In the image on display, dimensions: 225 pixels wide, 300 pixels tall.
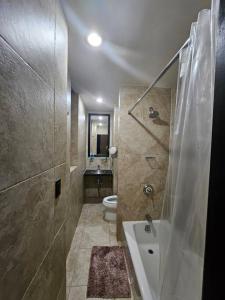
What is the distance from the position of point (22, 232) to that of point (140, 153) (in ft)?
6.32

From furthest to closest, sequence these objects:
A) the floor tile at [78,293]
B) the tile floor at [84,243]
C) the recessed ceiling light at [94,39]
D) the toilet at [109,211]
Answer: the toilet at [109,211] → the tile floor at [84,243] → the floor tile at [78,293] → the recessed ceiling light at [94,39]

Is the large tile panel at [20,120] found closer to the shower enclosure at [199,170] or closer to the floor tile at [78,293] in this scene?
the shower enclosure at [199,170]

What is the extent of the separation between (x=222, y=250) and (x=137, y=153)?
74.7 inches

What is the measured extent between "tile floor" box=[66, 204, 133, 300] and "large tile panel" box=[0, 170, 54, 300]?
3.99ft

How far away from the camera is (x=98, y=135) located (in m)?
3.95

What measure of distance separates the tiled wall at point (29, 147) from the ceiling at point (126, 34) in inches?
11.2

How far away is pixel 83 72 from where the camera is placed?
1.88 metres

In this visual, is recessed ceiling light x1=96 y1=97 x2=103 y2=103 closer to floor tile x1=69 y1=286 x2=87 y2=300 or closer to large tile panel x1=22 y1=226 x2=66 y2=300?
large tile panel x1=22 y1=226 x2=66 y2=300

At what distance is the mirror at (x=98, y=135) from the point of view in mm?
3924

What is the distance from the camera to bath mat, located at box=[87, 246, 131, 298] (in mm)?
1472

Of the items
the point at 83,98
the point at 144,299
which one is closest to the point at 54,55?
the point at 144,299

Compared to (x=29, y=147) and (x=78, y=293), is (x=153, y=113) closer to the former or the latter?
(x=29, y=147)

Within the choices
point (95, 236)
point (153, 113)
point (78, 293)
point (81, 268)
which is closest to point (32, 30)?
point (153, 113)

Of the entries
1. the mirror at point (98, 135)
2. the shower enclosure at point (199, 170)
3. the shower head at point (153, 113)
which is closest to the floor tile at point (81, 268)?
the shower enclosure at point (199, 170)
